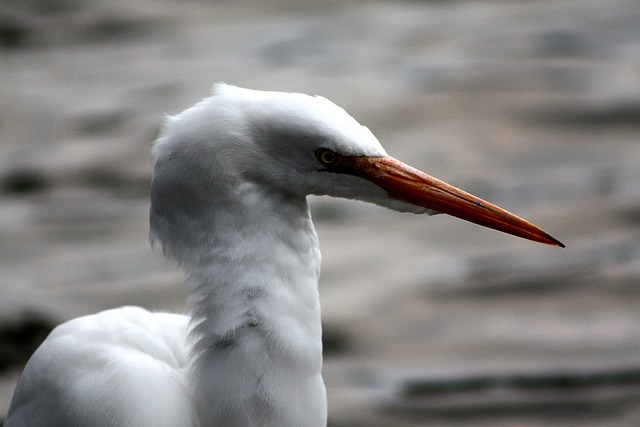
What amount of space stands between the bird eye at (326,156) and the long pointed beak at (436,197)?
0.05 meters

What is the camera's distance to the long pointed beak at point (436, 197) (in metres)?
2.17

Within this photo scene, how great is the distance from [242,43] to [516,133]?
6.65 feet

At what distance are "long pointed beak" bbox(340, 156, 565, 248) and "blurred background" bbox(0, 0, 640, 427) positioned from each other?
84.0 inches

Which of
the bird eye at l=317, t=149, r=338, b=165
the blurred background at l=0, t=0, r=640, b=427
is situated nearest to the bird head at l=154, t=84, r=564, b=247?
the bird eye at l=317, t=149, r=338, b=165

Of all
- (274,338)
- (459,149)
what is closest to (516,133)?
(459,149)

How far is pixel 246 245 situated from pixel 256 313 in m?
0.14

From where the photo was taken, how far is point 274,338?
220 centimetres

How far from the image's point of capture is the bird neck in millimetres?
2150

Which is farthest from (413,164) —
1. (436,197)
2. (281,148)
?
(281,148)

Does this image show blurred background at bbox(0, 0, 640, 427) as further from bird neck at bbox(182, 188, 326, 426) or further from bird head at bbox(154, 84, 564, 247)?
bird head at bbox(154, 84, 564, 247)

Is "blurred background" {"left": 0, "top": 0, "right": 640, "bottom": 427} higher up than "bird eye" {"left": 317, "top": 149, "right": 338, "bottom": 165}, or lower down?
higher up

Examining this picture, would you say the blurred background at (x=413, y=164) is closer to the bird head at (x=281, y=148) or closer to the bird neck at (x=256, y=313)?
the bird neck at (x=256, y=313)

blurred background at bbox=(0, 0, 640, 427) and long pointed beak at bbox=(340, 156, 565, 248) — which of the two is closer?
long pointed beak at bbox=(340, 156, 565, 248)

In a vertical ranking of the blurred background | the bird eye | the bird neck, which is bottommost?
the bird neck
